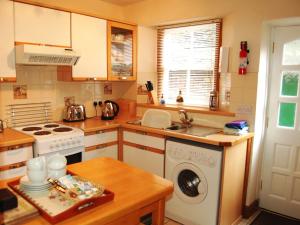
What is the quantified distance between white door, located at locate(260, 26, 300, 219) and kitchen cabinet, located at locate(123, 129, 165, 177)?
1.18 metres

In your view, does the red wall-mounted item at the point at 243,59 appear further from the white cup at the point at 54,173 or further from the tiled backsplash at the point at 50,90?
the white cup at the point at 54,173

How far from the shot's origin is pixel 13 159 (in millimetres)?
2203

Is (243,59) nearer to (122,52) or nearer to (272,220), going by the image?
(122,52)

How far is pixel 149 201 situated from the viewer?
1.26m

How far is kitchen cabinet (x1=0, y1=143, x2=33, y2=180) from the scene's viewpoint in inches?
A: 84.1

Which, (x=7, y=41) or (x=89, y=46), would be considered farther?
(x=89, y=46)

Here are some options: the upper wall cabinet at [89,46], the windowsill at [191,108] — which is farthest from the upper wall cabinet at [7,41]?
the windowsill at [191,108]

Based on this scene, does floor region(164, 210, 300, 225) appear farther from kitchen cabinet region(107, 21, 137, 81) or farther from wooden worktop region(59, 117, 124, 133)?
kitchen cabinet region(107, 21, 137, 81)

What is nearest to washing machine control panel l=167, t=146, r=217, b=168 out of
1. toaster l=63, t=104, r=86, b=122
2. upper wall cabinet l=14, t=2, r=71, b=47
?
toaster l=63, t=104, r=86, b=122

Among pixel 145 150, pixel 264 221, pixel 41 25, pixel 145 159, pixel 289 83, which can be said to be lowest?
pixel 264 221

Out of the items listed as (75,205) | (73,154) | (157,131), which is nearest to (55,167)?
(75,205)

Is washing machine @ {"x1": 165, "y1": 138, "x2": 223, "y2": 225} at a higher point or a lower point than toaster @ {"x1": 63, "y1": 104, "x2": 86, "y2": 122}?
lower

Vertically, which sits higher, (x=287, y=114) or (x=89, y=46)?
(x=89, y=46)

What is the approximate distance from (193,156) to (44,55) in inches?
67.5
